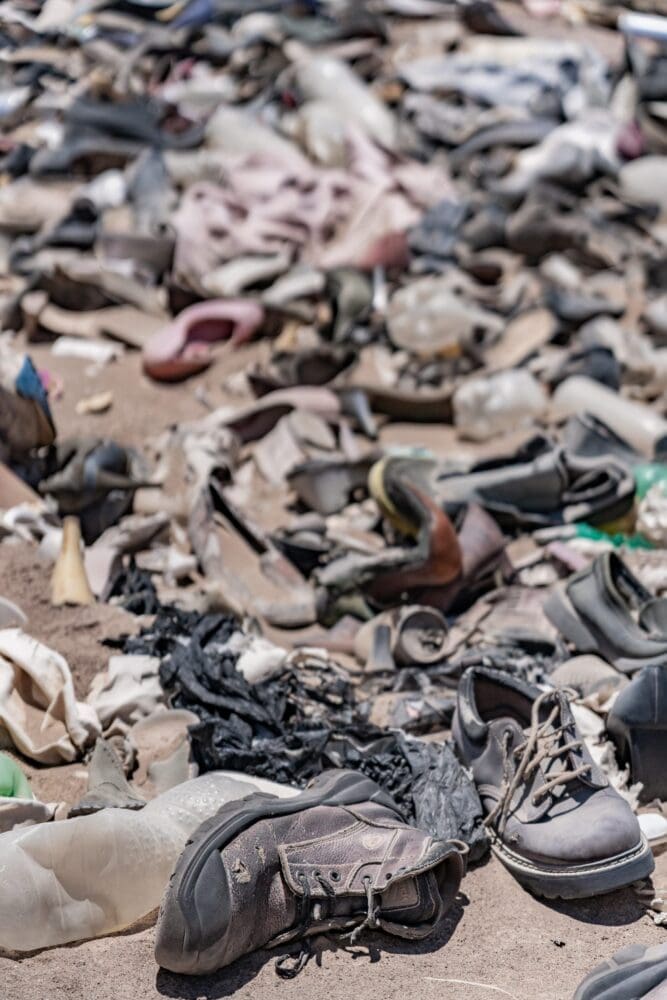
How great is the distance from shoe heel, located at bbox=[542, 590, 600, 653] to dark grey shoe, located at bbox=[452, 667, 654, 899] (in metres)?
0.61

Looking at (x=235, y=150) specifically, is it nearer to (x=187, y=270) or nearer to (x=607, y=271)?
(x=187, y=270)

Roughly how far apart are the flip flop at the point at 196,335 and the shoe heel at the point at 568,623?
2678 millimetres

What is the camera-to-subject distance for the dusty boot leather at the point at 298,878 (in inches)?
77.5

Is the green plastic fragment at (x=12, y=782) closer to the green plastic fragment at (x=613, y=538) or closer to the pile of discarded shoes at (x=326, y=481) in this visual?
the pile of discarded shoes at (x=326, y=481)

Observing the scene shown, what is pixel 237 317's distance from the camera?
5.68 metres

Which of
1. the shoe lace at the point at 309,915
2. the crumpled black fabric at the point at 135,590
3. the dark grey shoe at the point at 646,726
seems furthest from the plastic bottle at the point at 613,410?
the shoe lace at the point at 309,915

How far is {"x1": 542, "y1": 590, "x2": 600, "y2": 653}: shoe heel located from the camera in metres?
3.17

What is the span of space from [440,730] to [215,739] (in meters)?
0.58

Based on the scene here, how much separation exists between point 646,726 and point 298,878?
88 centimetres

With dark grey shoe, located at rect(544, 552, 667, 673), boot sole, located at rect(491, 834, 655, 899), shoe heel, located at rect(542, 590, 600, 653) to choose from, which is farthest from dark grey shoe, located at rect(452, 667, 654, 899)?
shoe heel, located at rect(542, 590, 600, 653)

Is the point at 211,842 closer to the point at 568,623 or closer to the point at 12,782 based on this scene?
the point at 12,782

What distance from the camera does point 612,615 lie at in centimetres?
309

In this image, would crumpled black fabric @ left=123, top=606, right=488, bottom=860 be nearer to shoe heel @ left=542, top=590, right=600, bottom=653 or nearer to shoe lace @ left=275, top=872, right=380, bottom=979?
shoe lace @ left=275, top=872, right=380, bottom=979

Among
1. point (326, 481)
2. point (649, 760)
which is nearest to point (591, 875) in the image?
point (649, 760)
